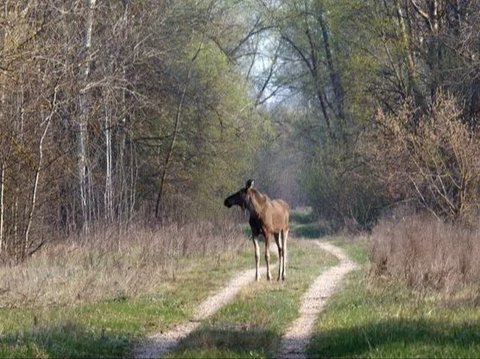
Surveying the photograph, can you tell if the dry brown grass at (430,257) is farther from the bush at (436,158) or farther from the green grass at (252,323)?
the bush at (436,158)

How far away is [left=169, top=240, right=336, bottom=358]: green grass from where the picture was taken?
36.8 ft

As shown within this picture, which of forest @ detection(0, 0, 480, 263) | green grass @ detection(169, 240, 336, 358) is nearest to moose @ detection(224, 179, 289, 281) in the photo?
green grass @ detection(169, 240, 336, 358)

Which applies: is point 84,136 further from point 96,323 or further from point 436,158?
point 96,323

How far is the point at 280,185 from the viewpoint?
69.6 metres

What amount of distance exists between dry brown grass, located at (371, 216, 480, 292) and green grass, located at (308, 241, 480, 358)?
95 cm

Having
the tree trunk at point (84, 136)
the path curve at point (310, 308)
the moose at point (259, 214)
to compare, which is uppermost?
the tree trunk at point (84, 136)

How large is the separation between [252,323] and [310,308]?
272 centimetres

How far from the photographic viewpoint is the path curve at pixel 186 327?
12133mm

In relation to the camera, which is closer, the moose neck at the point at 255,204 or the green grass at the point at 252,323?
the green grass at the point at 252,323

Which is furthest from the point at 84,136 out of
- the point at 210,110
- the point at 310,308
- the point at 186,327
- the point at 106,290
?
the point at 186,327

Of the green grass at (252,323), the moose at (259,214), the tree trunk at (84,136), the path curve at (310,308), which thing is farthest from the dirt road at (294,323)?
the tree trunk at (84,136)

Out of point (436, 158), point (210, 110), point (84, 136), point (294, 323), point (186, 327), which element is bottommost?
point (294, 323)

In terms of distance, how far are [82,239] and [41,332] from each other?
47.7ft

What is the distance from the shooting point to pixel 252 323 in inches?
554
